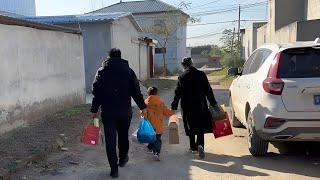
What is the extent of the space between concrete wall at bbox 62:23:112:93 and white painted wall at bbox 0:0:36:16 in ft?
28.1

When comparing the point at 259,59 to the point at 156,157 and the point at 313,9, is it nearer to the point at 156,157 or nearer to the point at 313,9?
the point at 156,157

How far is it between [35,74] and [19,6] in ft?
54.4

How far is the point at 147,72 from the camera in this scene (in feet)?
81.9

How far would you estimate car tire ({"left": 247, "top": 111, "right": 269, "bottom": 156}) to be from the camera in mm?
5984

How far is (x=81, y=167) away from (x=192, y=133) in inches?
75.8

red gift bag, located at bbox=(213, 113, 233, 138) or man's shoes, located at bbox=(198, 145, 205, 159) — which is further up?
red gift bag, located at bbox=(213, 113, 233, 138)

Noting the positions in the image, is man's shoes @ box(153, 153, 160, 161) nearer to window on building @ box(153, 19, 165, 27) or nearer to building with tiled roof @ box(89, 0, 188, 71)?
building with tiled roof @ box(89, 0, 188, 71)

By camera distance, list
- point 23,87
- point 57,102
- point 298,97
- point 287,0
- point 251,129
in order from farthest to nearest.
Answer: point 287,0 < point 57,102 < point 23,87 < point 251,129 < point 298,97

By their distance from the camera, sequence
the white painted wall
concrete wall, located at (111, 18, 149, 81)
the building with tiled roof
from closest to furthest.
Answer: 1. concrete wall, located at (111, 18, 149, 81)
2. the white painted wall
3. the building with tiled roof

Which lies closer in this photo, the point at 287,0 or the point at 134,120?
the point at 134,120

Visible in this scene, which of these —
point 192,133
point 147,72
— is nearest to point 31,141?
point 192,133

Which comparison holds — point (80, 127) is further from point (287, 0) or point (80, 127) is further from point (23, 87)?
point (287, 0)

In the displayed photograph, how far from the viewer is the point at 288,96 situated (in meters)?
5.33

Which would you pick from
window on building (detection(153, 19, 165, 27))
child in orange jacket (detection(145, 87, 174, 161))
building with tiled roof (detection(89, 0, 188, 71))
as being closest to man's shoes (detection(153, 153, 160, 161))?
child in orange jacket (detection(145, 87, 174, 161))
